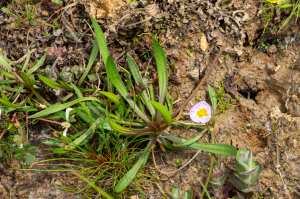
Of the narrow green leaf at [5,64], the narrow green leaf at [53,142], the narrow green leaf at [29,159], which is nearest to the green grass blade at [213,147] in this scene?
the narrow green leaf at [53,142]

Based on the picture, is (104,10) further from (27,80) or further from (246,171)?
(246,171)

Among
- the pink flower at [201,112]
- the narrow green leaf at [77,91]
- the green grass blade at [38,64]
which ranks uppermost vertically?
the green grass blade at [38,64]

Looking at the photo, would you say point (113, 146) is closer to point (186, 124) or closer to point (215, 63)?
point (186, 124)

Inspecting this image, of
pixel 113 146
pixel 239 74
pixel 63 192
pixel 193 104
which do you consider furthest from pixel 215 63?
pixel 63 192

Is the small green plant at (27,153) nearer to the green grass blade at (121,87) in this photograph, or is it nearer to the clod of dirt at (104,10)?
the green grass blade at (121,87)

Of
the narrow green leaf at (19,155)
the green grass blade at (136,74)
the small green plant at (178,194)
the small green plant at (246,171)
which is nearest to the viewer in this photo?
the small green plant at (246,171)

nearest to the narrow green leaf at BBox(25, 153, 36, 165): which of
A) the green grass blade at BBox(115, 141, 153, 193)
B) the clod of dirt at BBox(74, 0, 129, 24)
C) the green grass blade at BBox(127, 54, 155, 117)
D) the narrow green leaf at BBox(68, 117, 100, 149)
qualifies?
the narrow green leaf at BBox(68, 117, 100, 149)
